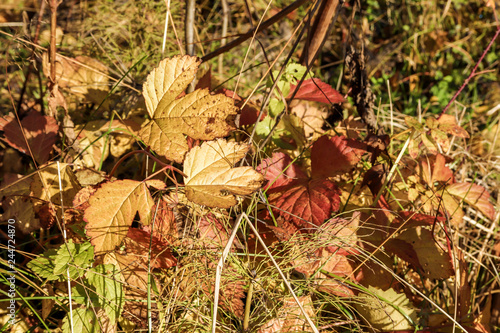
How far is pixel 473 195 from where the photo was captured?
4.29ft

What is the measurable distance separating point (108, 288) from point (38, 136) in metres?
0.53

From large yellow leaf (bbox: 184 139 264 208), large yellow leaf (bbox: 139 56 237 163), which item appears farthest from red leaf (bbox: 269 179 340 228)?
large yellow leaf (bbox: 139 56 237 163)

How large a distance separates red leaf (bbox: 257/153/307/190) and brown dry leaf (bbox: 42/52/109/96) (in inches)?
26.8

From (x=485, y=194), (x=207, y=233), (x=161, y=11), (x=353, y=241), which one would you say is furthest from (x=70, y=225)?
(x=161, y=11)

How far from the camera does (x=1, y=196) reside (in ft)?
3.58

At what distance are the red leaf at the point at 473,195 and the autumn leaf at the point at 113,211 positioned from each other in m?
0.98

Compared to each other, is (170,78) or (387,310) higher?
(170,78)

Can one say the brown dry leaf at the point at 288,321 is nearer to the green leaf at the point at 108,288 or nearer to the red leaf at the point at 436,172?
the green leaf at the point at 108,288

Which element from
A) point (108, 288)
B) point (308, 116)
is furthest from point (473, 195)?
point (108, 288)

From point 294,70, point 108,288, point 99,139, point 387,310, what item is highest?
point 294,70

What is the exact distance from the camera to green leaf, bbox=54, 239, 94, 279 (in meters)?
0.92

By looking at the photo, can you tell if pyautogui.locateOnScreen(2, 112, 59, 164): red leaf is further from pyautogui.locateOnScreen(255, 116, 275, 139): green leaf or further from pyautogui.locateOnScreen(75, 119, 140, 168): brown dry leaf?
pyautogui.locateOnScreen(255, 116, 275, 139): green leaf

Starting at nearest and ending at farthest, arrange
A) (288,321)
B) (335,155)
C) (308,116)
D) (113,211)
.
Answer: (113,211), (288,321), (335,155), (308,116)

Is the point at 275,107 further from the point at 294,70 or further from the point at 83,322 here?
the point at 83,322
